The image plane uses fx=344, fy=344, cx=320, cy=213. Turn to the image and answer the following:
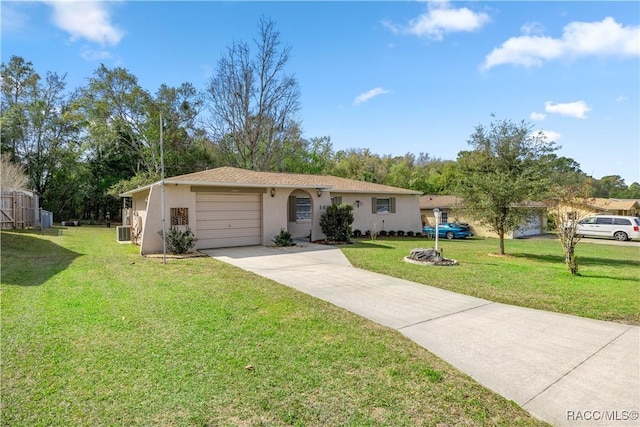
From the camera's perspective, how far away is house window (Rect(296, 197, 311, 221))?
17.7 metres

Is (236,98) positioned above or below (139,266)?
above

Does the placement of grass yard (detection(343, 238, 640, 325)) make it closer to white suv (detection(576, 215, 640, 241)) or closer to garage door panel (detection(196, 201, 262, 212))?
garage door panel (detection(196, 201, 262, 212))

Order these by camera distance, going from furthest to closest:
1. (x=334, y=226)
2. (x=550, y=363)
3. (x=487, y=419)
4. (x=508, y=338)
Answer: (x=334, y=226) < (x=508, y=338) < (x=550, y=363) < (x=487, y=419)

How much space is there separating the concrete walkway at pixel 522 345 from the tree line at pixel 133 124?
2499 cm

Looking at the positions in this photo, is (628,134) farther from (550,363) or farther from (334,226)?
(550,363)

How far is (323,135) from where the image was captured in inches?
1709

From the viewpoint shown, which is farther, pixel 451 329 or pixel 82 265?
pixel 82 265

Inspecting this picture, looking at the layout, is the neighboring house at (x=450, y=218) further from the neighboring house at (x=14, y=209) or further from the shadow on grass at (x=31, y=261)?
the neighboring house at (x=14, y=209)

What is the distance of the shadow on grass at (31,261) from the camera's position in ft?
23.1

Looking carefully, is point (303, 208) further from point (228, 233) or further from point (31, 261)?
point (31, 261)

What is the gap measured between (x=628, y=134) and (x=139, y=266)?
17.7 metres

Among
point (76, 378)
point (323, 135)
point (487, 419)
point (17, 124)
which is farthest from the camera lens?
point (323, 135)

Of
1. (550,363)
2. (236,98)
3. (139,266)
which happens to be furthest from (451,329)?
(236,98)

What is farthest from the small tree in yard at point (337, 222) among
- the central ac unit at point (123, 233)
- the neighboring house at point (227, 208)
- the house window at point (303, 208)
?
the central ac unit at point (123, 233)
